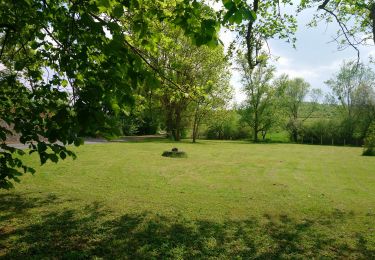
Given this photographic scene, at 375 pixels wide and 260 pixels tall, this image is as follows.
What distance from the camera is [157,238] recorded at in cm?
690

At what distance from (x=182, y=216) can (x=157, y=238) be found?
1979mm

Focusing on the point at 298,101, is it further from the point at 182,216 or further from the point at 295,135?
the point at 182,216

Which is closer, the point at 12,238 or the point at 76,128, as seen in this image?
the point at 76,128

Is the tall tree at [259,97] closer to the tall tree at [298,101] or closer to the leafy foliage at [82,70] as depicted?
the tall tree at [298,101]

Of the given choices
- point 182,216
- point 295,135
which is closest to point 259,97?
point 295,135

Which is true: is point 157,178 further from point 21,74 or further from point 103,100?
point 103,100

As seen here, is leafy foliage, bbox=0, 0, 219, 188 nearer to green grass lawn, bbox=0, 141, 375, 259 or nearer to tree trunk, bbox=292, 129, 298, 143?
green grass lawn, bbox=0, 141, 375, 259

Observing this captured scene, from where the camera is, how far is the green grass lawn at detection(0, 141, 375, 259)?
6414 millimetres

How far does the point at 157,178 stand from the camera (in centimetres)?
1469

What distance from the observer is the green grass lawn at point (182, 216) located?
6414 mm

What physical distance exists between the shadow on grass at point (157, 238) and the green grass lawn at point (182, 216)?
0.02m

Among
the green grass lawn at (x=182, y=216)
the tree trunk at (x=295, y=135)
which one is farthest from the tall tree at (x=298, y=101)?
the green grass lawn at (x=182, y=216)

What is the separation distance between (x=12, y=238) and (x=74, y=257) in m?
1.73

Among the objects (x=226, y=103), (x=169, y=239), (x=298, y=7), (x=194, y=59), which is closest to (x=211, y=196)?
(x=169, y=239)
